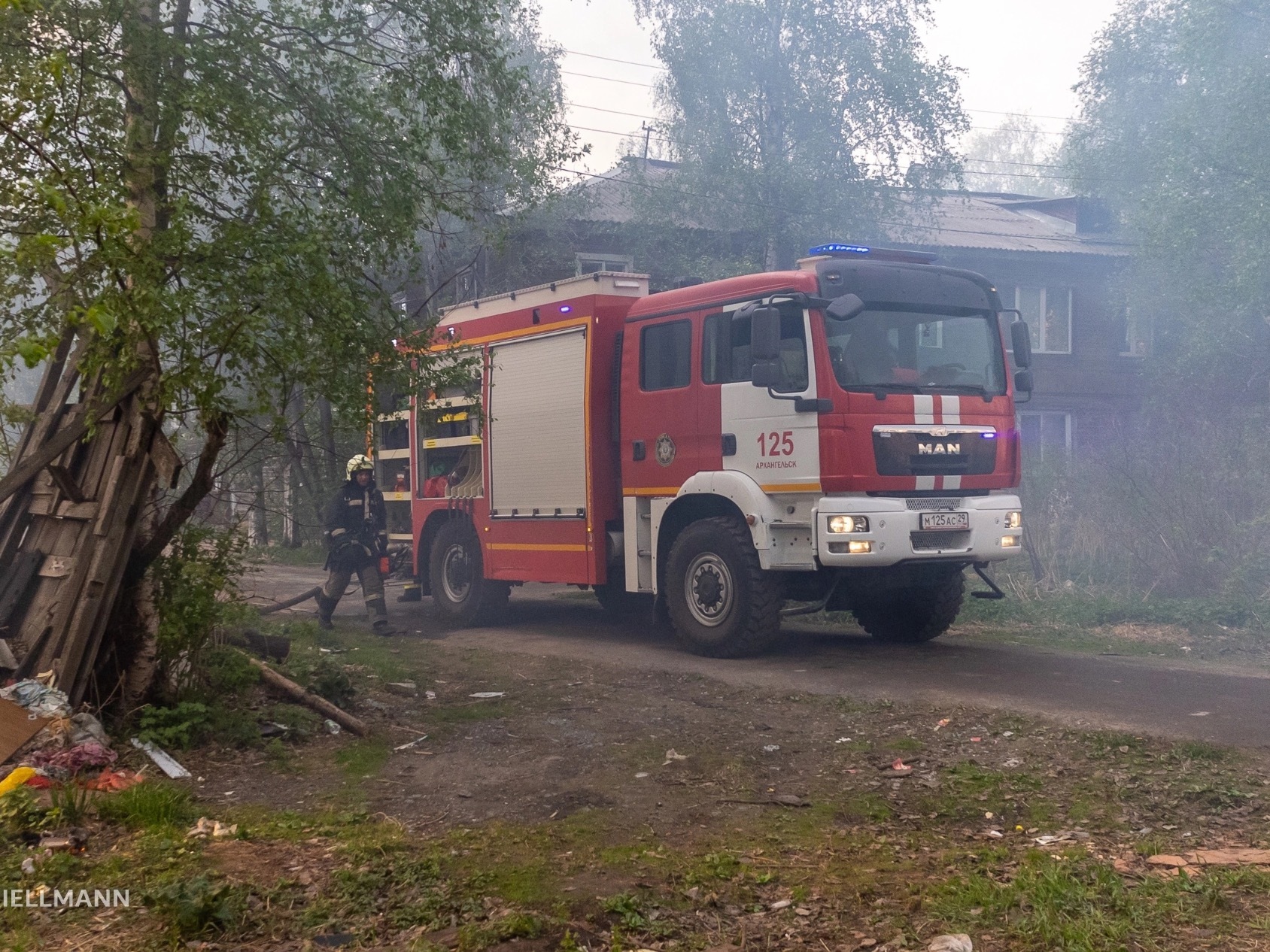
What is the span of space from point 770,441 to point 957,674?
2.22 m

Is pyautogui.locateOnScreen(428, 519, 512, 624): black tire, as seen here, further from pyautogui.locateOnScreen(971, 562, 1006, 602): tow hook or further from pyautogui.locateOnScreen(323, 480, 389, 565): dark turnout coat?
pyautogui.locateOnScreen(971, 562, 1006, 602): tow hook

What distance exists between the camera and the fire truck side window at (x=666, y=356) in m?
10.0

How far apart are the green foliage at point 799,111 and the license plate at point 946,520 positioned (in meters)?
15.1

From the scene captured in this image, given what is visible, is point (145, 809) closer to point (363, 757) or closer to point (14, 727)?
point (14, 727)

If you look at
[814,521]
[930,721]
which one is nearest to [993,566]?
[814,521]

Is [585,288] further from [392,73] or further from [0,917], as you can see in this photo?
[0,917]

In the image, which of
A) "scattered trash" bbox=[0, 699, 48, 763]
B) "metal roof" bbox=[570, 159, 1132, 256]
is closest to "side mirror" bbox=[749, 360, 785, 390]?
"scattered trash" bbox=[0, 699, 48, 763]

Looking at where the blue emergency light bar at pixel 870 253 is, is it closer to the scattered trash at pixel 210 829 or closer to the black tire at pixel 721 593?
the black tire at pixel 721 593

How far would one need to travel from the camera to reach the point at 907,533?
350 inches

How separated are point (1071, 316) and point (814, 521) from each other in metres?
22.4

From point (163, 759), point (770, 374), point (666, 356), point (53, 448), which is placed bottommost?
point (163, 759)

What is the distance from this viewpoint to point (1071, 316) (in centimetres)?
2881

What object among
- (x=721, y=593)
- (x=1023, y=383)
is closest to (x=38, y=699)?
(x=721, y=593)

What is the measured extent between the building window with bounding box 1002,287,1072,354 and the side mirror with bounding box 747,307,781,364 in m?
21.3
